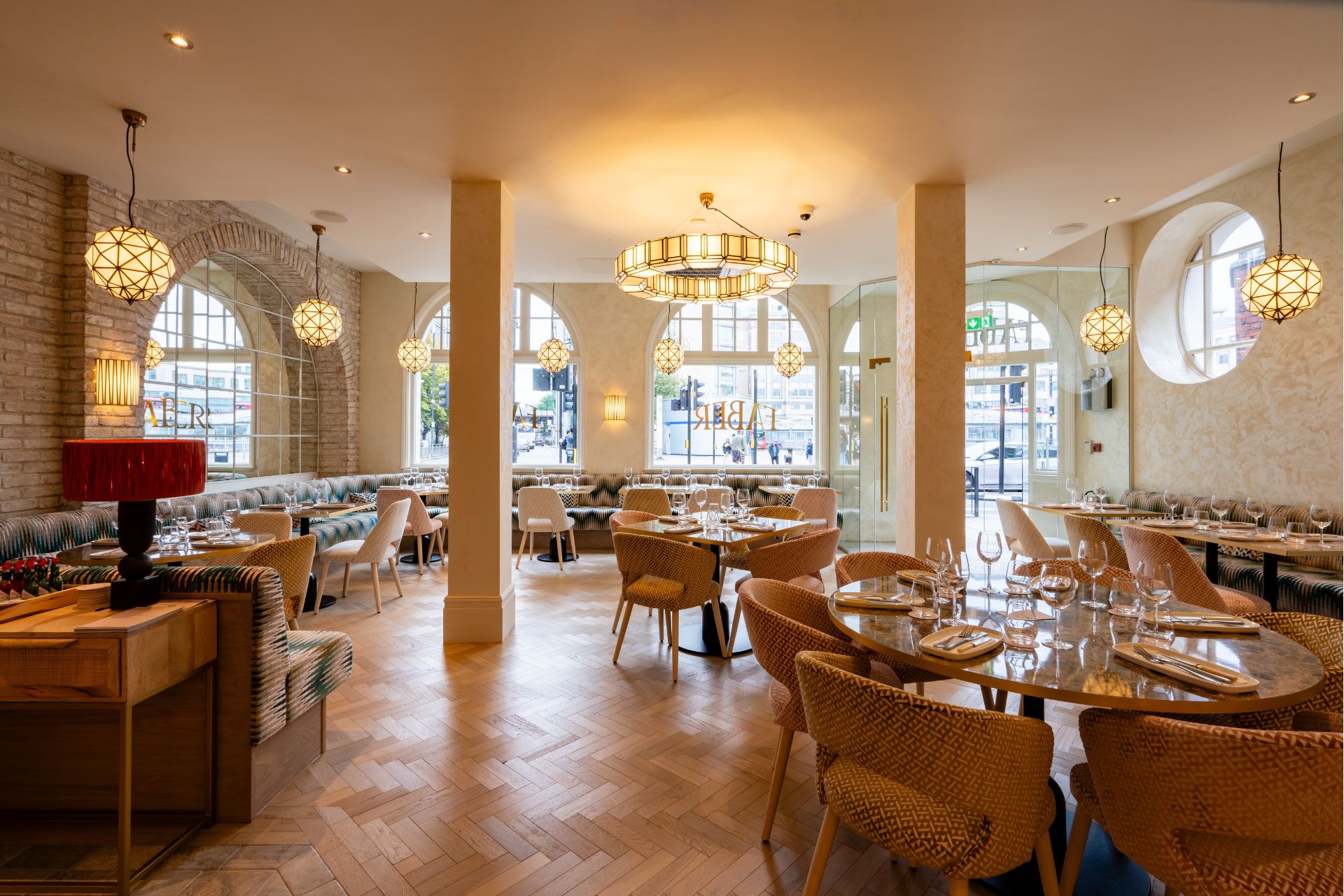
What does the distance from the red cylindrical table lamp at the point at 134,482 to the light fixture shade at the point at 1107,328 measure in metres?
7.36

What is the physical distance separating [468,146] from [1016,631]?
3.95 meters

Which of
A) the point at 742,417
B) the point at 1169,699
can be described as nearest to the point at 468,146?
the point at 1169,699

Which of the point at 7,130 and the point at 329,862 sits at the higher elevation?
the point at 7,130

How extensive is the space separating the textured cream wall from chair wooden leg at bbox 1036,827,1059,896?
5243 mm

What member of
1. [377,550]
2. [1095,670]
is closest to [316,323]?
[377,550]

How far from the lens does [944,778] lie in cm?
144

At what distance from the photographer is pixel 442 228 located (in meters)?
5.51

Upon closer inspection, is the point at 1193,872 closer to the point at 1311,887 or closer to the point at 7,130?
the point at 1311,887

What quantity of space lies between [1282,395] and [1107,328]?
148 cm

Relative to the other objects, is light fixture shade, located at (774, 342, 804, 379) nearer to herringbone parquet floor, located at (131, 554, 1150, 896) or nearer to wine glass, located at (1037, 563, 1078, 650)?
herringbone parquet floor, located at (131, 554, 1150, 896)

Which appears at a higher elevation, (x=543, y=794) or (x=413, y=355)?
(x=413, y=355)

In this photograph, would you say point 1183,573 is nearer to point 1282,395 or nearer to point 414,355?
point 1282,395

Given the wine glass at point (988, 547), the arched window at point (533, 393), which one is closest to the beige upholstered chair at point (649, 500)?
the arched window at point (533, 393)

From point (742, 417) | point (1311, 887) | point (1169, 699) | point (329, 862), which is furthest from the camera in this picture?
point (742, 417)
